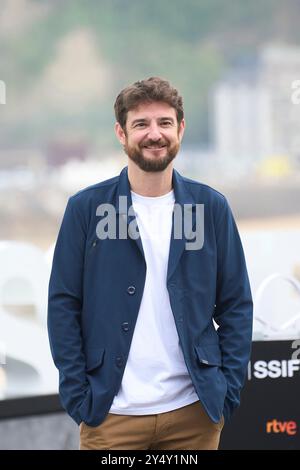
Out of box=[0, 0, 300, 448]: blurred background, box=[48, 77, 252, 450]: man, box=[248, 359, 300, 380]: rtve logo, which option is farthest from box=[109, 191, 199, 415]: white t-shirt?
box=[0, 0, 300, 448]: blurred background

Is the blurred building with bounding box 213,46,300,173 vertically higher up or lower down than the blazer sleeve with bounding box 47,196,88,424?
higher up

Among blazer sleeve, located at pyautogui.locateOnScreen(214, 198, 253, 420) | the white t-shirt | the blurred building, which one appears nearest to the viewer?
the white t-shirt

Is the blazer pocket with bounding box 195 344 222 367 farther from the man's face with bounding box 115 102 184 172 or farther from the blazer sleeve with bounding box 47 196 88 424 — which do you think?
the man's face with bounding box 115 102 184 172

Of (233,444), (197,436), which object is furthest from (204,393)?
(233,444)

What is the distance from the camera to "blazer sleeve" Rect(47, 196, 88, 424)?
226cm

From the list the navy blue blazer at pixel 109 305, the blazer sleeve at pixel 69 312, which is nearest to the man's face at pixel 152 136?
the navy blue blazer at pixel 109 305

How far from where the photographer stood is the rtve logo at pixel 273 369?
11.0 feet

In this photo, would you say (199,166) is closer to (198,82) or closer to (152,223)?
(198,82)

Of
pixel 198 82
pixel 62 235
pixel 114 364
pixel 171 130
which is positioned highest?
pixel 198 82

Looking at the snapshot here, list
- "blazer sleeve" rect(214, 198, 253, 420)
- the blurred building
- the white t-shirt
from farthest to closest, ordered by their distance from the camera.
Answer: the blurred building
"blazer sleeve" rect(214, 198, 253, 420)
the white t-shirt

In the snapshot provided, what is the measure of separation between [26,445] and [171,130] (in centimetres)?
179

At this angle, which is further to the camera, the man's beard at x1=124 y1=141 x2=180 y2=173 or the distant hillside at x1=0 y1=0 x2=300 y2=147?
the distant hillside at x1=0 y1=0 x2=300 y2=147

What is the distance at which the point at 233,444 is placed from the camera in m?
3.35

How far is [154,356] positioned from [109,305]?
0.18 meters
